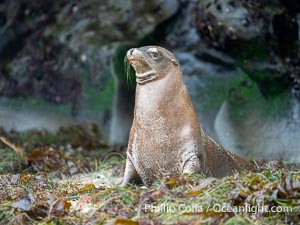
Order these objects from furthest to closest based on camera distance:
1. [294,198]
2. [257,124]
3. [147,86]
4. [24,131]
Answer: [24,131] < [257,124] < [147,86] < [294,198]

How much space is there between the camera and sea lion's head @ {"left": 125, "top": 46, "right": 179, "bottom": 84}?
7.71m

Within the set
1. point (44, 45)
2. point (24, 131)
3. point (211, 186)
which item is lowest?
point (24, 131)

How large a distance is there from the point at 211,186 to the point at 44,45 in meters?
9.44

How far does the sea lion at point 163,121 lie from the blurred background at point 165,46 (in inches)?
147

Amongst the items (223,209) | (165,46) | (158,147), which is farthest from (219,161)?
(165,46)

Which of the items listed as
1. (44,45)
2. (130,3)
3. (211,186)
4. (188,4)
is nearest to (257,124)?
(188,4)

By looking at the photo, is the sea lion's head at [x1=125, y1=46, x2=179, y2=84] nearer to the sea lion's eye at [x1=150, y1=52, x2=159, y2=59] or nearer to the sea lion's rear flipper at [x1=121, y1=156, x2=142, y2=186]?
the sea lion's eye at [x1=150, y1=52, x2=159, y2=59]

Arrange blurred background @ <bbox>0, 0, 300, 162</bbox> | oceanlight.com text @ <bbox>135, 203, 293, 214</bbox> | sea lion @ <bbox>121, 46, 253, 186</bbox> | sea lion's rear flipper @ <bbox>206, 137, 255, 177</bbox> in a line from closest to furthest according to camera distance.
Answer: oceanlight.com text @ <bbox>135, 203, 293, 214</bbox>
sea lion @ <bbox>121, 46, 253, 186</bbox>
sea lion's rear flipper @ <bbox>206, 137, 255, 177</bbox>
blurred background @ <bbox>0, 0, 300, 162</bbox>

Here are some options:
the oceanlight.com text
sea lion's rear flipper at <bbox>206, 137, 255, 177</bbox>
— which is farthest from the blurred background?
the oceanlight.com text

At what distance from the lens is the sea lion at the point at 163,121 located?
7699 mm

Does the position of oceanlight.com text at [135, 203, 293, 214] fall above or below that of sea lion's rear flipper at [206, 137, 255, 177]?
above

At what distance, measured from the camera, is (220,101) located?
43.9 feet

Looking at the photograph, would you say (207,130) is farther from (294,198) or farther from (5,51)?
(294,198)

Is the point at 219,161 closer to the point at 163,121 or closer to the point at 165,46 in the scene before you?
the point at 163,121
